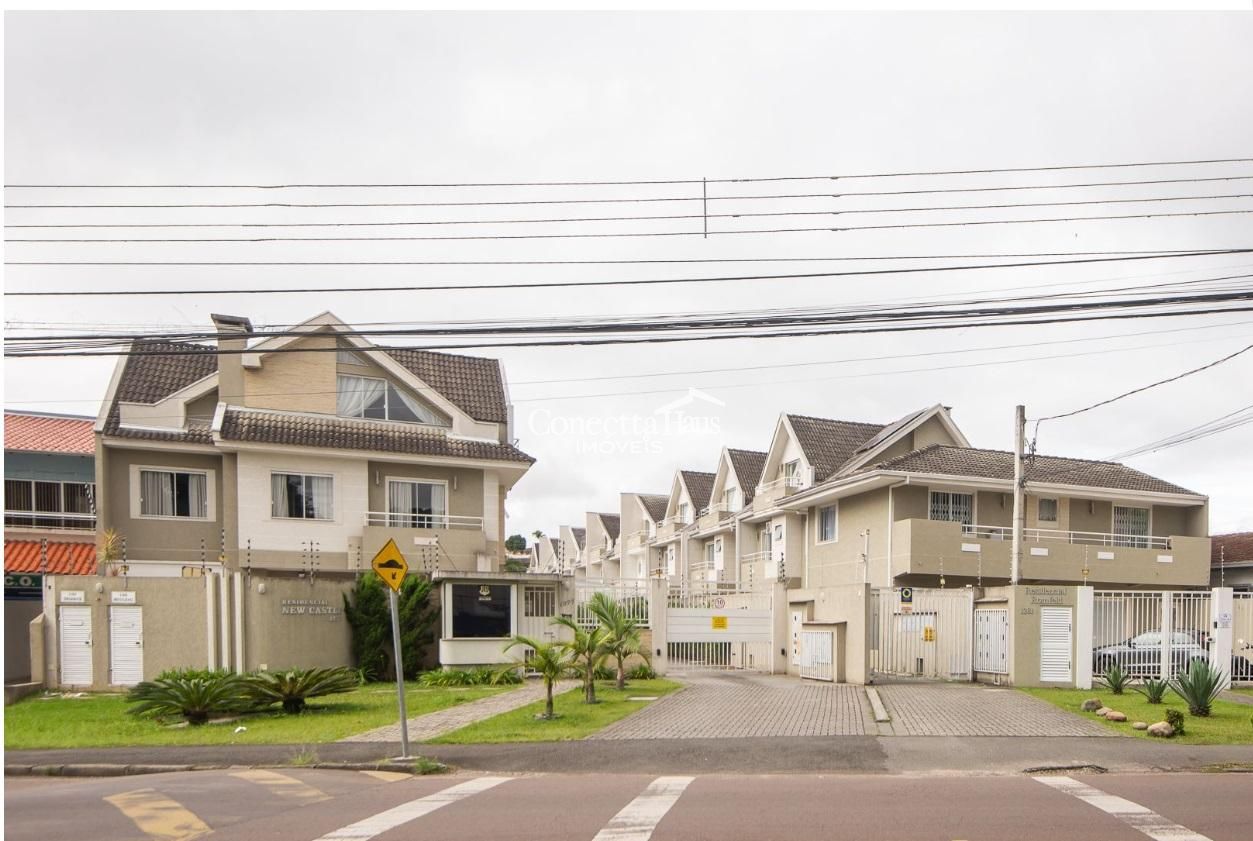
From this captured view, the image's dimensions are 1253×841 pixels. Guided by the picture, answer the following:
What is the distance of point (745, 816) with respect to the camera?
919 cm

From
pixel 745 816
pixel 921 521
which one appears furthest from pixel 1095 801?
pixel 921 521

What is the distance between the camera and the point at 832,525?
34875mm

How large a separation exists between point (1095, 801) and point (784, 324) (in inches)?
256

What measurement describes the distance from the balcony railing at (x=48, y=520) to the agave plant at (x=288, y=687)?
15879mm

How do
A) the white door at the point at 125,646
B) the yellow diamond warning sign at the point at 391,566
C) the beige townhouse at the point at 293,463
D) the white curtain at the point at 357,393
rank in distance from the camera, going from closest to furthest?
the yellow diamond warning sign at the point at 391,566 → the white door at the point at 125,646 → the beige townhouse at the point at 293,463 → the white curtain at the point at 357,393

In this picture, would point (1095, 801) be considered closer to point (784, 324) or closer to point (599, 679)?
point (784, 324)

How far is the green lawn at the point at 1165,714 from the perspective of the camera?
14445 mm

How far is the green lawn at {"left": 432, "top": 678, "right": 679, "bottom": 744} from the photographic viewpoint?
1455 cm

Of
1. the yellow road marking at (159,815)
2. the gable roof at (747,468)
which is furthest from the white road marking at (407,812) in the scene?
the gable roof at (747,468)

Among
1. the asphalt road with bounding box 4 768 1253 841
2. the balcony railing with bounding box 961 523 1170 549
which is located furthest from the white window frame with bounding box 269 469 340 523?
the balcony railing with bounding box 961 523 1170 549

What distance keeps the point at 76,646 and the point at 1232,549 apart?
39.0 metres

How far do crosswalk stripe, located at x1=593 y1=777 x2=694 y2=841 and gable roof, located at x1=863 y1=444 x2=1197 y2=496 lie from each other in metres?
20.6

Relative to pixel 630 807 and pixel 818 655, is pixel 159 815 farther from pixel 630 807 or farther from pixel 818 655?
pixel 818 655

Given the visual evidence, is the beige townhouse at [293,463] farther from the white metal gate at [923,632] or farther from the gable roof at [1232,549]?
the gable roof at [1232,549]
